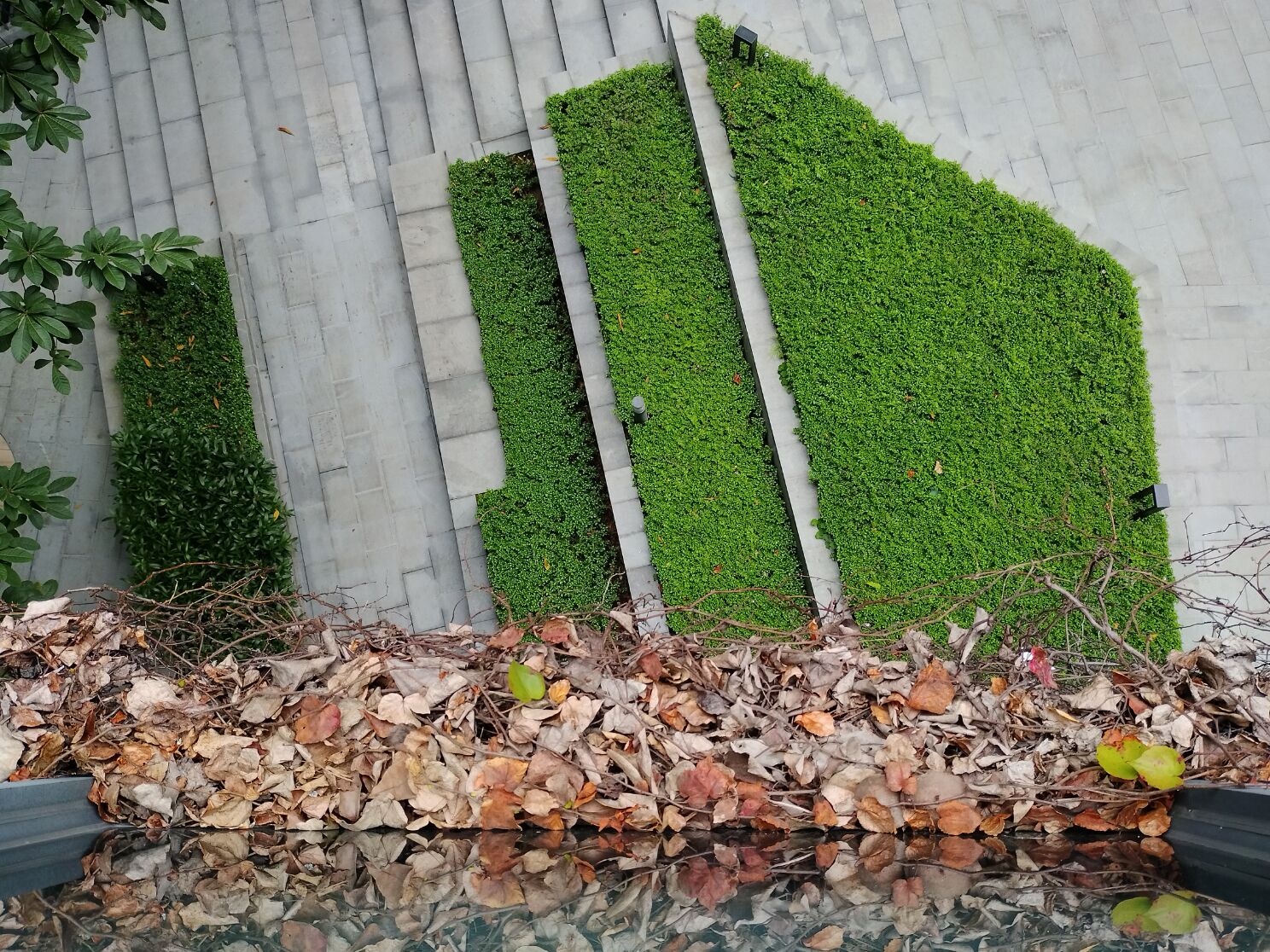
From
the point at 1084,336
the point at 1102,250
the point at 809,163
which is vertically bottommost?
the point at 1084,336

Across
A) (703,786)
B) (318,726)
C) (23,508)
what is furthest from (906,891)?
(23,508)

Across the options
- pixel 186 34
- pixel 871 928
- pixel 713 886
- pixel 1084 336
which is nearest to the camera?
pixel 871 928

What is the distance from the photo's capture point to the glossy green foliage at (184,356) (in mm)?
6664

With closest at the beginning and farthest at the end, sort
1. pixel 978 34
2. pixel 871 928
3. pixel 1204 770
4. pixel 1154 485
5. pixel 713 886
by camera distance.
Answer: pixel 871 928 → pixel 713 886 → pixel 1204 770 → pixel 1154 485 → pixel 978 34

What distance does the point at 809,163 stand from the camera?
20.6 feet

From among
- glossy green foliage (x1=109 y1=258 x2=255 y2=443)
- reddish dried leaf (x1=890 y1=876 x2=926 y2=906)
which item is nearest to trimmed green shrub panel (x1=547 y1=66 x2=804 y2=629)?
glossy green foliage (x1=109 y1=258 x2=255 y2=443)

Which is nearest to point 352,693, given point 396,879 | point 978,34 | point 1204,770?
point 396,879

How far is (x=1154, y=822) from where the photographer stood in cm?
262

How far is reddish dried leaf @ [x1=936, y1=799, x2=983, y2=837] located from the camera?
8.89 ft

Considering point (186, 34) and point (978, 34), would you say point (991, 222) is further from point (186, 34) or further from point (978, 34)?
point (186, 34)

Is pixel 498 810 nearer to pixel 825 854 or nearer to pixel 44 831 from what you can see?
pixel 825 854

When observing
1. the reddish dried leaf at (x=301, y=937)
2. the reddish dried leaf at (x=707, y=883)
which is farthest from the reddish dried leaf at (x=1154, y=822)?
the reddish dried leaf at (x=301, y=937)

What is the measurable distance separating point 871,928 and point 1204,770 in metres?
1.26

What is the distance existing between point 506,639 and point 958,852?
1.47m
